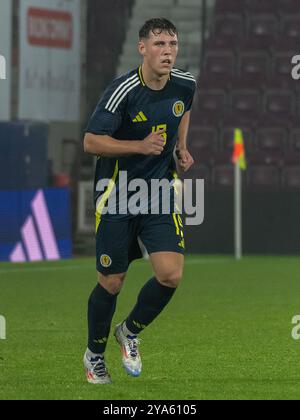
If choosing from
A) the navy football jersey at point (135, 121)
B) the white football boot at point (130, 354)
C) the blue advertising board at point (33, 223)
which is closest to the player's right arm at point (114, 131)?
the navy football jersey at point (135, 121)

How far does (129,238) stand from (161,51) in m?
1.00

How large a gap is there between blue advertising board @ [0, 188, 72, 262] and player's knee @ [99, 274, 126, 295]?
11.2m

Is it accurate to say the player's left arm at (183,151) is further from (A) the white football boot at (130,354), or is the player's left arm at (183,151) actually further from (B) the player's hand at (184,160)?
(A) the white football boot at (130,354)

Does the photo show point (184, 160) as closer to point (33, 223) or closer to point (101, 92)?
point (33, 223)

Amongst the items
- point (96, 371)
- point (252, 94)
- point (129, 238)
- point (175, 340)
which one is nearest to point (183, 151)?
point (129, 238)

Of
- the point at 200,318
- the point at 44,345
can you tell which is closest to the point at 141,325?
the point at 44,345

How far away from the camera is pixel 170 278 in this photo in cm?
710

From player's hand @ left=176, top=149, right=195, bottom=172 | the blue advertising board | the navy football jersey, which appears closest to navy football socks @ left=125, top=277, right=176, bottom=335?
the navy football jersey

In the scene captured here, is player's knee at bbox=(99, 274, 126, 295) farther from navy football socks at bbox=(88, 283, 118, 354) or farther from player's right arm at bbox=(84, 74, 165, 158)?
player's right arm at bbox=(84, 74, 165, 158)

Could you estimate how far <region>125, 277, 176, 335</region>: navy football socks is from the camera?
7191 mm

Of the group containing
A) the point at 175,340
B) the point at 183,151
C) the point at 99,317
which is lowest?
the point at 175,340

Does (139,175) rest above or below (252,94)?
above

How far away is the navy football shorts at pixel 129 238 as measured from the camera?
712cm

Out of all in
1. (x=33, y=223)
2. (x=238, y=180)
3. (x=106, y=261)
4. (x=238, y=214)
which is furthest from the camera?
(x=238, y=214)
